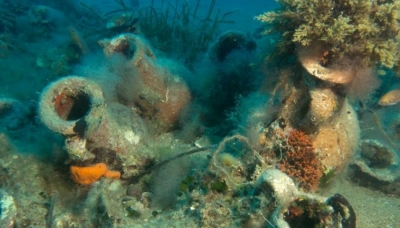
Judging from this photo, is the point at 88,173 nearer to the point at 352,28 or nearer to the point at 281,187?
the point at 281,187

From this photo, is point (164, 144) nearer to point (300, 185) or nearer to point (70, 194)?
point (70, 194)

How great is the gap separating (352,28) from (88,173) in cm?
368

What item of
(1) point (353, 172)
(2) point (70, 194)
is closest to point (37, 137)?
(2) point (70, 194)

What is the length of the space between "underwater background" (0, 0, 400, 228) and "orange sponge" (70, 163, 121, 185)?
2 centimetres

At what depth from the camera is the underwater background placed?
3.16 m

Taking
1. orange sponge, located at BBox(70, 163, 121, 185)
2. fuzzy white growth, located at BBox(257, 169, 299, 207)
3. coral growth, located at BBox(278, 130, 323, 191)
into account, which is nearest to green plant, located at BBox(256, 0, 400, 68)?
coral growth, located at BBox(278, 130, 323, 191)

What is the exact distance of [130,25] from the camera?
8125 millimetres

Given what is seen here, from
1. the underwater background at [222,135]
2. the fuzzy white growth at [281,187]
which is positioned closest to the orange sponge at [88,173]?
the underwater background at [222,135]

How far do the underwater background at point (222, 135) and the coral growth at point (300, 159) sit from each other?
14 mm

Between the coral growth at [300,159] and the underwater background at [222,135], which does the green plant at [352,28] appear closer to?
the underwater background at [222,135]

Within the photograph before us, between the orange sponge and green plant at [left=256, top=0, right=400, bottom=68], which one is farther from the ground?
green plant at [left=256, top=0, right=400, bottom=68]

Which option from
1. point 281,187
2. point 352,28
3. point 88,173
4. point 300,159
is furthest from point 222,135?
point 352,28

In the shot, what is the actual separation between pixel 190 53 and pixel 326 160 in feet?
17.7

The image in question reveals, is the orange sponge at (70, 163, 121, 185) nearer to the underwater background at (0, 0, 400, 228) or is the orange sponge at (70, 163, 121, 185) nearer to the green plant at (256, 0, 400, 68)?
the underwater background at (0, 0, 400, 228)
